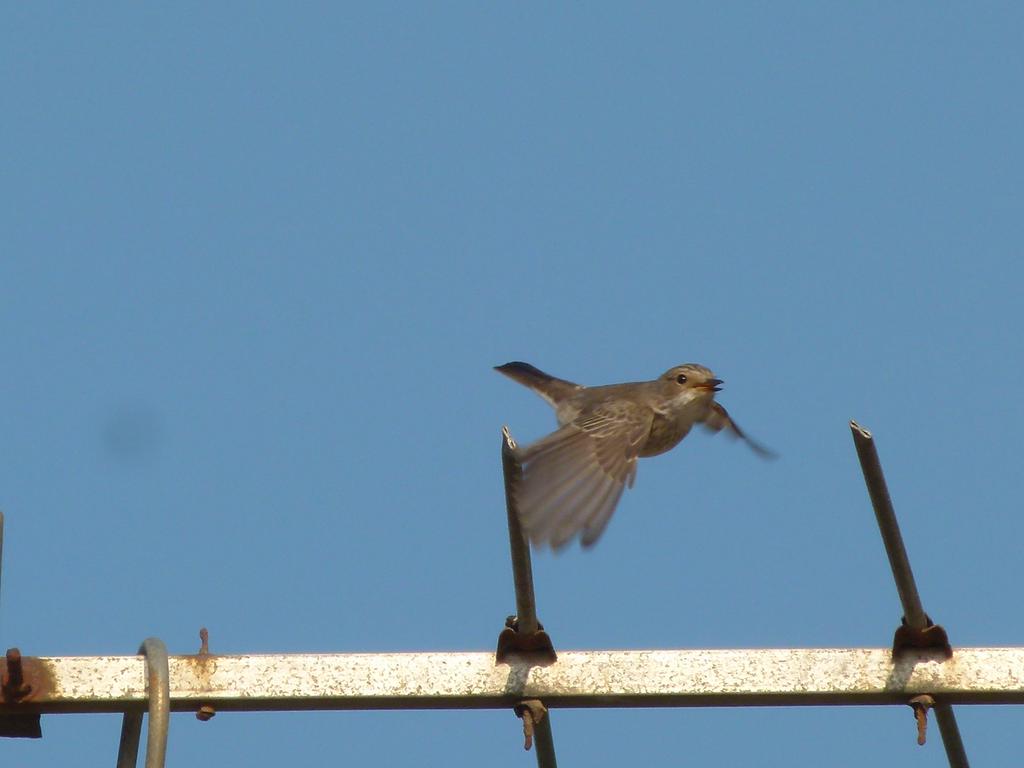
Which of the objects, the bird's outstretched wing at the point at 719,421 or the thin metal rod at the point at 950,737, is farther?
the bird's outstretched wing at the point at 719,421

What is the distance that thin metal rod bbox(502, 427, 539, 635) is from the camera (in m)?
3.58

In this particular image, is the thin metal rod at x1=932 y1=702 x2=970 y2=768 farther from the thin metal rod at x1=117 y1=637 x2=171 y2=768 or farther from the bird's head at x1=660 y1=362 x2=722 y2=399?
the bird's head at x1=660 y1=362 x2=722 y2=399

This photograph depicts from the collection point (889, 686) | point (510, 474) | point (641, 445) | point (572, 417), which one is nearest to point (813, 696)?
point (889, 686)

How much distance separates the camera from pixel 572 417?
942 cm

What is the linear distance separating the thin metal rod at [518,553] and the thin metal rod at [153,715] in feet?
2.75

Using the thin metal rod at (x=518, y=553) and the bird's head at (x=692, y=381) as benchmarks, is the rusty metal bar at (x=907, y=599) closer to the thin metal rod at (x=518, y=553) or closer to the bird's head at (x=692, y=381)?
the thin metal rod at (x=518, y=553)

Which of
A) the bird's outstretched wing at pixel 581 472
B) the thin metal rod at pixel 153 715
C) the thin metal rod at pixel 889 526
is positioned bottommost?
the thin metal rod at pixel 153 715

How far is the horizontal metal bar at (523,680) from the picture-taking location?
353 cm

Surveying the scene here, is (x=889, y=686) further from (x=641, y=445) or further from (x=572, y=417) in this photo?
(x=572, y=417)

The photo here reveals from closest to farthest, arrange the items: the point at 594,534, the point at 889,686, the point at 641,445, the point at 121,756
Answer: the point at 121,756 < the point at 889,686 < the point at 594,534 < the point at 641,445

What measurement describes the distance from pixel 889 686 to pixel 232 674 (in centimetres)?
159

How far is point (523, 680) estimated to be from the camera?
363 centimetres

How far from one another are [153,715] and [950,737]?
6.29 feet

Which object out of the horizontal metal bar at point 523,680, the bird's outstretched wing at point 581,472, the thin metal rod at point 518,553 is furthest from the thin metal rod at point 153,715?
the bird's outstretched wing at point 581,472
